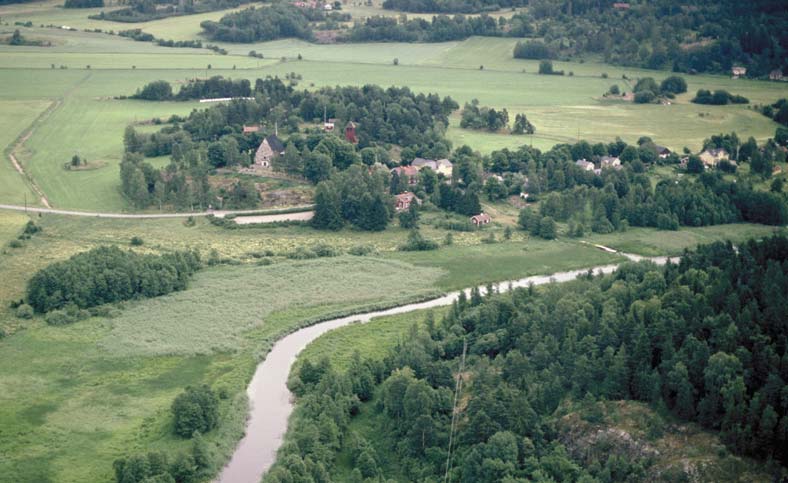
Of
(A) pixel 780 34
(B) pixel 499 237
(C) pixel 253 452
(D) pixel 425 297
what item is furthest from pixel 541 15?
(C) pixel 253 452

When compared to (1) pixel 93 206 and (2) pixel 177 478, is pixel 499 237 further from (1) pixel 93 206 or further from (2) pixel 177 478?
(2) pixel 177 478

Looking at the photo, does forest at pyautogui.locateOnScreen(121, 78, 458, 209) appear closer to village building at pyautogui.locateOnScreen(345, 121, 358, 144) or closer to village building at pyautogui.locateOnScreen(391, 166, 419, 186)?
village building at pyautogui.locateOnScreen(345, 121, 358, 144)

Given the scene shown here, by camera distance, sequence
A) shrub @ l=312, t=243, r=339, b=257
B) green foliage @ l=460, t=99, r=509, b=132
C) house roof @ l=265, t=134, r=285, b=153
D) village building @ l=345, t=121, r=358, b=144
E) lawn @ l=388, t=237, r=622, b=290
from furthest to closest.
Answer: green foliage @ l=460, t=99, r=509, b=132 < village building @ l=345, t=121, r=358, b=144 < house roof @ l=265, t=134, r=285, b=153 < shrub @ l=312, t=243, r=339, b=257 < lawn @ l=388, t=237, r=622, b=290

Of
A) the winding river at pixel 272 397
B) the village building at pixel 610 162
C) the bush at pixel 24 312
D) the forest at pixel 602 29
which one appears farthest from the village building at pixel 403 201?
the forest at pixel 602 29

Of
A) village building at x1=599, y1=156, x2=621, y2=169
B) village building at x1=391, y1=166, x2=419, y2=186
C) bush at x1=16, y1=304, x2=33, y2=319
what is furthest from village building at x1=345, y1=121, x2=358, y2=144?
bush at x1=16, y1=304, x2=33, y2=319

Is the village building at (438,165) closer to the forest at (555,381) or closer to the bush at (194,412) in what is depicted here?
the forest at (555,381)

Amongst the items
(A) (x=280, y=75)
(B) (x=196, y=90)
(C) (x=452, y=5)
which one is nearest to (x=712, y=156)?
(B) (x=196, y=90)
